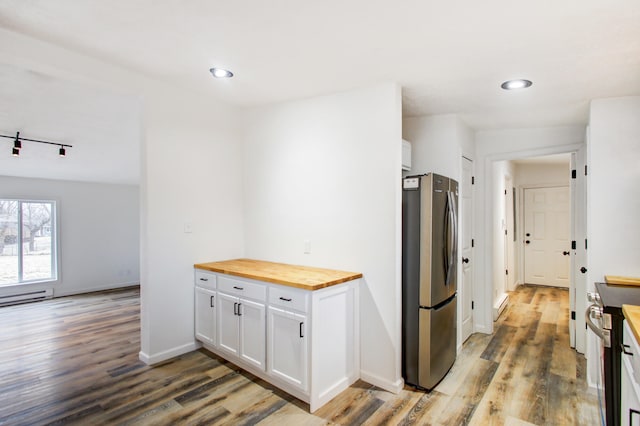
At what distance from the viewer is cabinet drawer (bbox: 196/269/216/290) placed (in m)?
3.15

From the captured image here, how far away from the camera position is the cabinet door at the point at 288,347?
2422 millimetres

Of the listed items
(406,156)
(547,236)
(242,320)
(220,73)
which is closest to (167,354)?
(242,320)

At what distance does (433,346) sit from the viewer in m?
2.71

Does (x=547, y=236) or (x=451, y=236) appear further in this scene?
(x=547, y=236)

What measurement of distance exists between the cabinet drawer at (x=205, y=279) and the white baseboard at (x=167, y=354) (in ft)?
1.99

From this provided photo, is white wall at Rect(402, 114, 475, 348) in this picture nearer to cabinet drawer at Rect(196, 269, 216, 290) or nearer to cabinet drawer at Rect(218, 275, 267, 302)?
cabinet drawer at Rect(218, 275, 267, 302)

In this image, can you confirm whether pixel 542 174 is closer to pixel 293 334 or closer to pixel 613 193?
pixel 613 193

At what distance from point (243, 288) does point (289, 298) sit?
21.7 inches

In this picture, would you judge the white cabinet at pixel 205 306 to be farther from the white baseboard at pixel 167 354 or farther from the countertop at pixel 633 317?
the countertop at pixel 633 317

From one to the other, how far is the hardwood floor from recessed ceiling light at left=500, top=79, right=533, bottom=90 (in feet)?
8.12

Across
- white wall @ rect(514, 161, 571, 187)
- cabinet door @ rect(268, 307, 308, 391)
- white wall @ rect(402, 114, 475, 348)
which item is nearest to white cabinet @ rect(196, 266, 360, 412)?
cabinet door @ rect(268, 307, 308, 391)

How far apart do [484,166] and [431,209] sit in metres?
1.96

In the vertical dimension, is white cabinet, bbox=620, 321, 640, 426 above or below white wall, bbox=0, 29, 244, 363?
below

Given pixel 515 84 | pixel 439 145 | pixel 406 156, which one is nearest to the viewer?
pixel 515 84
